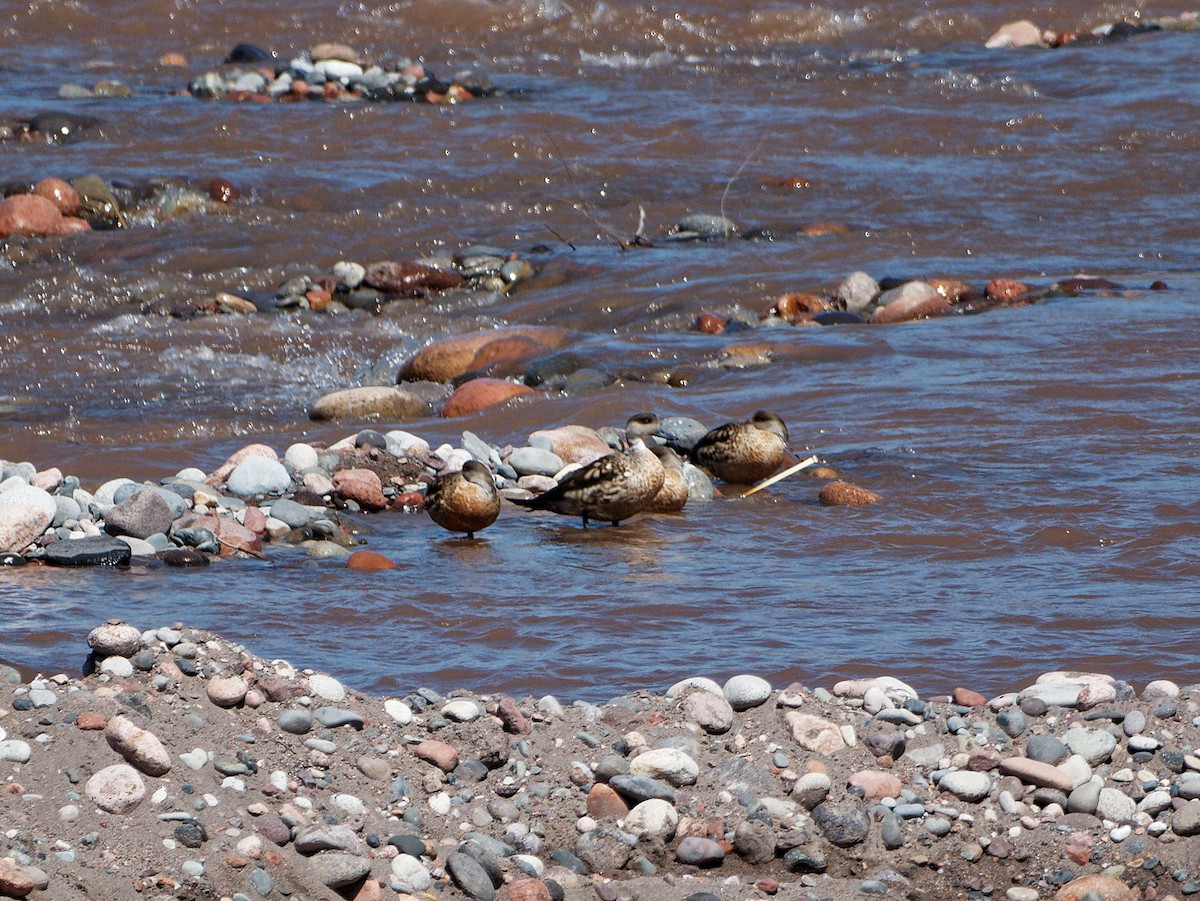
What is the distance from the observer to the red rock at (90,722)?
3.25 metres

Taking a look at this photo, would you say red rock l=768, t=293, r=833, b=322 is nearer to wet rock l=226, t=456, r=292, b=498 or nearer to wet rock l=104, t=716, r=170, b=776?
wet rock l=226, t=456, r=292, b=498

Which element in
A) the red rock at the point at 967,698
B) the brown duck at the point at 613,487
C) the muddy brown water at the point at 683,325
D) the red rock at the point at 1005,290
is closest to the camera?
the red rock at the point at 967,698

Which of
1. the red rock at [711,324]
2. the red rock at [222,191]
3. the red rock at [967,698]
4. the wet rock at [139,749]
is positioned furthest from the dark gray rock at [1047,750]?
the red rock at [222,191]

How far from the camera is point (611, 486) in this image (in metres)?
5.84

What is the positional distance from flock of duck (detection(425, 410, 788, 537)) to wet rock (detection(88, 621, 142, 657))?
2214 mm

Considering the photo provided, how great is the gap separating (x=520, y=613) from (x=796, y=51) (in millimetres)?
18774

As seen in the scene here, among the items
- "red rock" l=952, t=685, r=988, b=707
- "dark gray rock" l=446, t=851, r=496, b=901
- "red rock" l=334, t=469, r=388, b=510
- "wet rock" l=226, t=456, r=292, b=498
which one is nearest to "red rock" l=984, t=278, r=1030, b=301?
"red rock" l=334, t=469, r=388, b=510

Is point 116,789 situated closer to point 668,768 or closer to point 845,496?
point 668,768

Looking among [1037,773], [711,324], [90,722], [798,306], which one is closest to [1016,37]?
[798,306]

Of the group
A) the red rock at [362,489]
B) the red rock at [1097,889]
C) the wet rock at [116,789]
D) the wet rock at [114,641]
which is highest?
the wet rock at [114,641]

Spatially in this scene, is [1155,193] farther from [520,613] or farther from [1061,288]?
[520,613]

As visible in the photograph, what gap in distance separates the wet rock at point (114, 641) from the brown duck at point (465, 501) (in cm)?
221

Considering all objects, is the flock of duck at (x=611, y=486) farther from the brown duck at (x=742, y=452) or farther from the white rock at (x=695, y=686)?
the white rock at (x=695, y=686)

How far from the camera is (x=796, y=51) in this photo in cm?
2231
